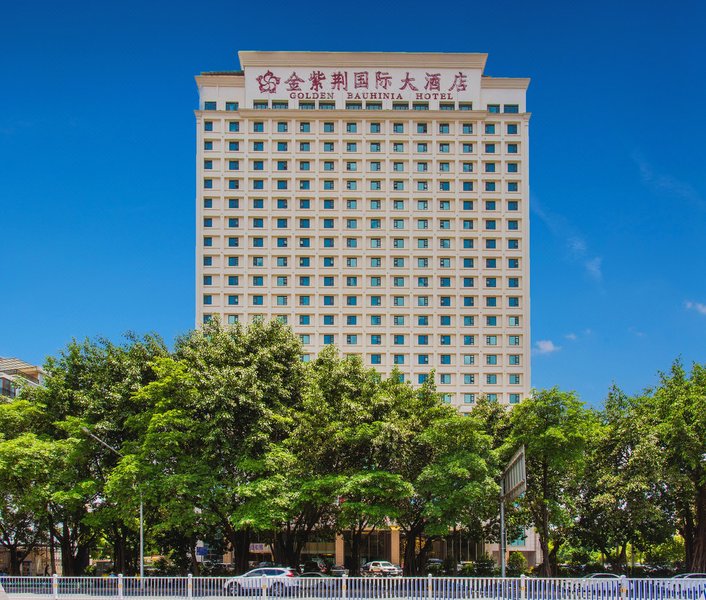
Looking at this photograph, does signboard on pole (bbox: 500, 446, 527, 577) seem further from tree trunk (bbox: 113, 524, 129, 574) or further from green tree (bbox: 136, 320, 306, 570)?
tree trunk (bbox: 113, 524, 129, 574)

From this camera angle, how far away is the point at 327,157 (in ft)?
270

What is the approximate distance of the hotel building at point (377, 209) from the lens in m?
79.7

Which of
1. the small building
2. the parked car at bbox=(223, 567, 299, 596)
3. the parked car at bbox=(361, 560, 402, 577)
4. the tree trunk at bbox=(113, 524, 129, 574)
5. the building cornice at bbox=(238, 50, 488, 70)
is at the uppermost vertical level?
the building cornice at bbox=(238, 50, 488, 70)

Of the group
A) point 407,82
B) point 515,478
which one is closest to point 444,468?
point 515,478

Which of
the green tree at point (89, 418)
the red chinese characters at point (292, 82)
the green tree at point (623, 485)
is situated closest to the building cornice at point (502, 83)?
the red chinese characters at point (292, 82)

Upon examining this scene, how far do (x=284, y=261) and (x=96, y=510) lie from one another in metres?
40.7

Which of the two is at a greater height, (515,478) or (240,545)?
(515,478)

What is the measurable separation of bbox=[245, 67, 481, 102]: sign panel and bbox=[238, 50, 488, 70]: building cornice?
689 mm

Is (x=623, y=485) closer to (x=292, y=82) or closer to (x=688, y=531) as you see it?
(x=688, y=531)

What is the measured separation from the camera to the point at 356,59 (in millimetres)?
81125

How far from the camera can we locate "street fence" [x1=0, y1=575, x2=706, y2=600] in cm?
2791

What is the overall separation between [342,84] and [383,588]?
62.3m

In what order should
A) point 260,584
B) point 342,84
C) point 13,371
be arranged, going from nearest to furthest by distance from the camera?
point 260,584, point 342,84, point 13,371

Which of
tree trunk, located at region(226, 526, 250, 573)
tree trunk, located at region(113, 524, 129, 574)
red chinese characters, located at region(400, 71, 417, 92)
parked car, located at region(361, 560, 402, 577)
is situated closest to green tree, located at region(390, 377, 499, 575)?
tree trunk, located at region(226, 526, 250, 573)
